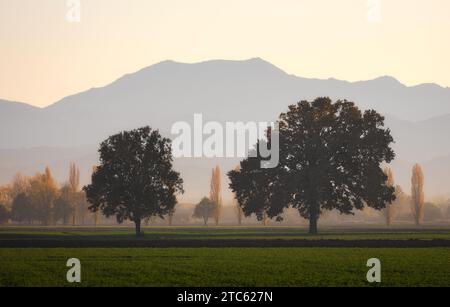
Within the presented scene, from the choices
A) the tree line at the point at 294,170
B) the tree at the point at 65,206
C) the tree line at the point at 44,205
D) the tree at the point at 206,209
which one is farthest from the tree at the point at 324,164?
the tree line at the point at 44,205

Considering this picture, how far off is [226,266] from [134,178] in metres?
55.4

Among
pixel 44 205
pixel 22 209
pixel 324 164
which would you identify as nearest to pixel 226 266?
pixel 324 164

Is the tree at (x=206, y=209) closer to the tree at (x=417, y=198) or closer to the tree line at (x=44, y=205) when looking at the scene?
the tree line at (x=44, y=205)

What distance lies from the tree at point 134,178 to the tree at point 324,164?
41.0ft

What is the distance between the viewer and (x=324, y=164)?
92000 mm

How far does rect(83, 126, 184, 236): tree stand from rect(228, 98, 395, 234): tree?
12494 millimetres

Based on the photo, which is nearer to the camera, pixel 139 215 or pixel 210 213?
pixel 139 215

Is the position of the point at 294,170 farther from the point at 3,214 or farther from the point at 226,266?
the point at 3,214

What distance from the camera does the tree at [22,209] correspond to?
17475 cm

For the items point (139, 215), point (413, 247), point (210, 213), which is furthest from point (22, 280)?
point (210, 213)

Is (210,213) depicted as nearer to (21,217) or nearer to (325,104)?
(21,217)

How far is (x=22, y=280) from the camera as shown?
3744cm

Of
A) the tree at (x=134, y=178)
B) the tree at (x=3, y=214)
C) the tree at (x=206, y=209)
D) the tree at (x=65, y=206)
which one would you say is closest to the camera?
the tree at (x=134, y=178)

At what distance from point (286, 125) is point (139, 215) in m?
25.0
